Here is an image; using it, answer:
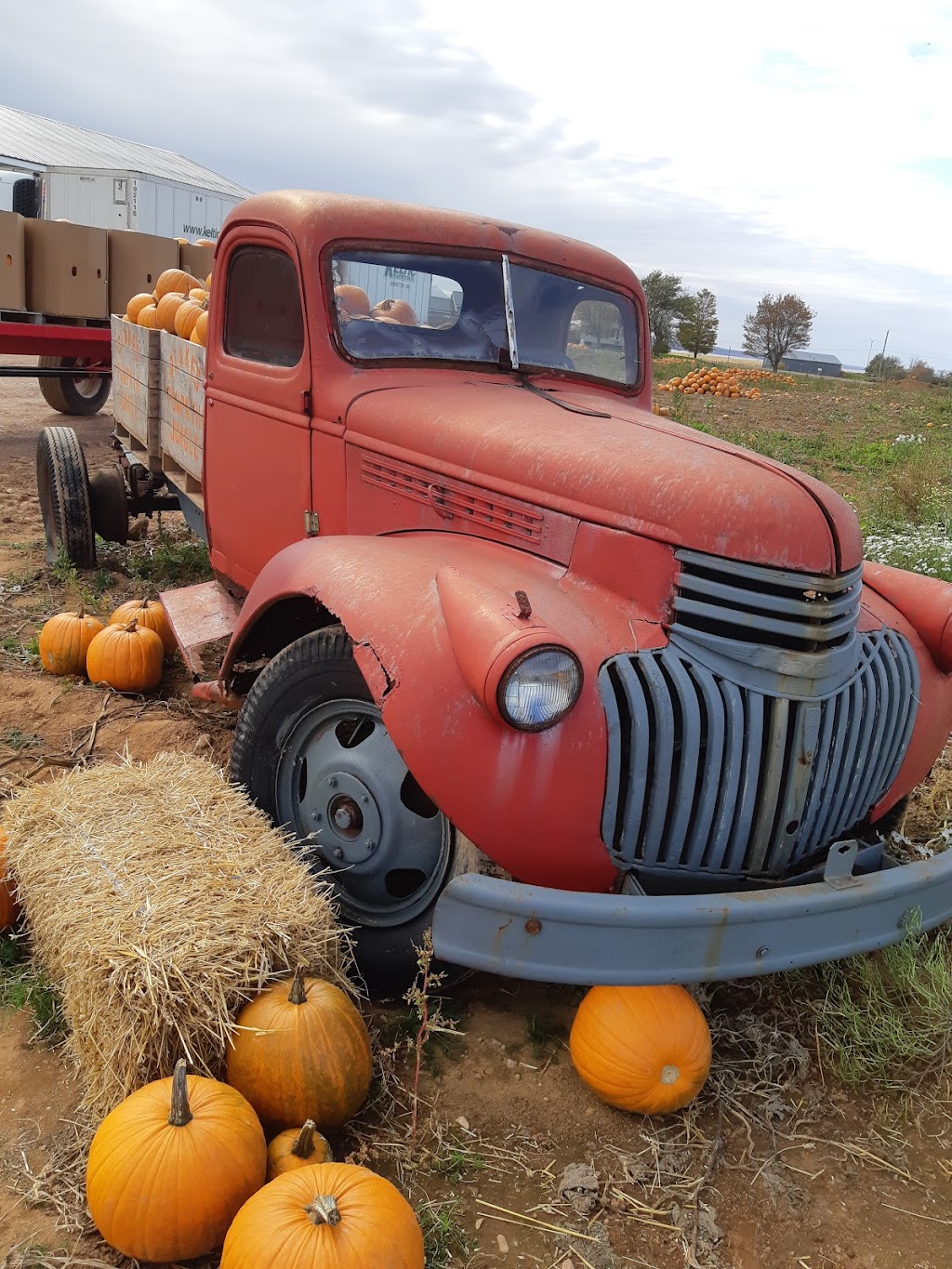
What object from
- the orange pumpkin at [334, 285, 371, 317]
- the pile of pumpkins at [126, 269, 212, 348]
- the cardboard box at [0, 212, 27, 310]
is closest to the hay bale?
the orange pumpkin at [334, 285, 371, 317]

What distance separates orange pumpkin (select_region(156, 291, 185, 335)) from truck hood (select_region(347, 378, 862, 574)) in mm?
3633

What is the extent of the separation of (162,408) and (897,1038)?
16.9 feet

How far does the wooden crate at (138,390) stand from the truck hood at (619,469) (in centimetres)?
296

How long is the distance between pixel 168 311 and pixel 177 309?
132 millimetres

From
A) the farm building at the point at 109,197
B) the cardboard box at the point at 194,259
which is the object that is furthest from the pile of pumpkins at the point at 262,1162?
the farm building at the point at 109,197

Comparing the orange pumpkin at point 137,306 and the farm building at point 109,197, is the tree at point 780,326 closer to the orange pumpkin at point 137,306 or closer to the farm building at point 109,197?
the farm building at point 109,197

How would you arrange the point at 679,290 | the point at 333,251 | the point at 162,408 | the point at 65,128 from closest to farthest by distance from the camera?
1. the point at 333,251
2. the point at 162,408
3. the point at 65,128
4. the point at 679,290

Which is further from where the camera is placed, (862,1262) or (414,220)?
(414,220)

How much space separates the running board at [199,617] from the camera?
14.5ft

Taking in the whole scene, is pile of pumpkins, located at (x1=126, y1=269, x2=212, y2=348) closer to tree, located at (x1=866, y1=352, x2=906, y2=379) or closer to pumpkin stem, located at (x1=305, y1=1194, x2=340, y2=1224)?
pumpkin stem, located at (x1=305, y1=1194, x2=340, y2=1224)

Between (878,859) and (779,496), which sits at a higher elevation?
(779,496)

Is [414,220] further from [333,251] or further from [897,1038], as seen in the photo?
[897,1038]

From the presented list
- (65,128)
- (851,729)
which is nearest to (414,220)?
(851,729)

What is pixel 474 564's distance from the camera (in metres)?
2.80
